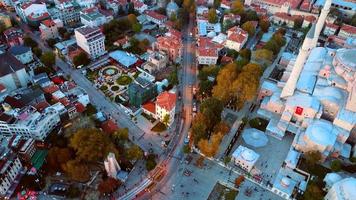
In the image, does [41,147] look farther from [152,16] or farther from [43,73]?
[152,16]

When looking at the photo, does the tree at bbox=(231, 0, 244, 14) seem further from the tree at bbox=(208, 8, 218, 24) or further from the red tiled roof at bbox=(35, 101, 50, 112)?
the red tiled roof at bbox=(35, 101, 50, 112)

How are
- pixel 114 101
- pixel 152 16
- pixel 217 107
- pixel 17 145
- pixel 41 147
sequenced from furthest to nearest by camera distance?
pixel 152 16
pixel 114 101
pixel 217 107
pixel 41 147
pixel 17 145

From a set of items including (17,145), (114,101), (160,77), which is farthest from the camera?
(160,77)

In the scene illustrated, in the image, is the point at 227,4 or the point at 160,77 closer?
the point at 160,77

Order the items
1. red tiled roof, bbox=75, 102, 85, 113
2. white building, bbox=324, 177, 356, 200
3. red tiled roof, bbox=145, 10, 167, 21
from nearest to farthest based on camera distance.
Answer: white building, bbox=324, 177, 356, 200
red tiled roof, bbox=75, 102, 85, 113
red tiled roof, bbox=145, 10, 167, 21

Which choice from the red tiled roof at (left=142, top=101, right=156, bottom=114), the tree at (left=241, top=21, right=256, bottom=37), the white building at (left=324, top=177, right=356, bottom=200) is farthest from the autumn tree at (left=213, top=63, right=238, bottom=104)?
the tree at (left=241, top=21, right=256, bottom=37)

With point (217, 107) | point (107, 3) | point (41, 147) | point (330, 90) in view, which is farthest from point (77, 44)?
point (330, 90)
